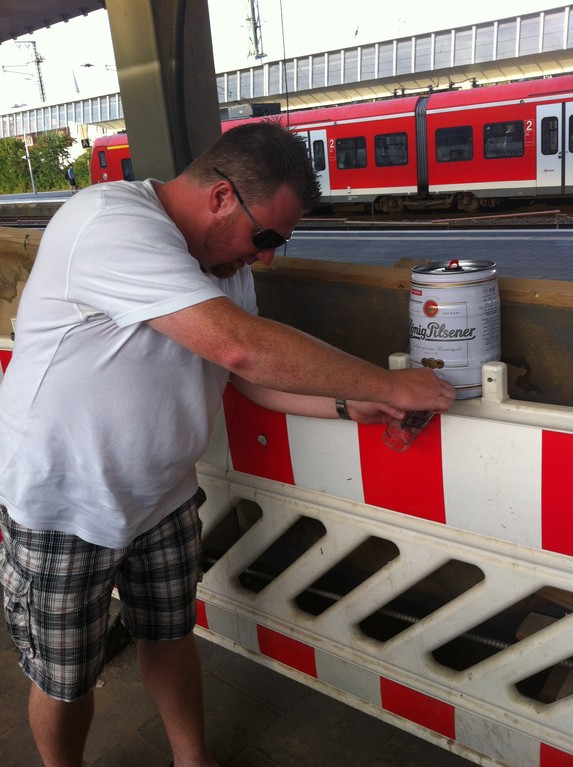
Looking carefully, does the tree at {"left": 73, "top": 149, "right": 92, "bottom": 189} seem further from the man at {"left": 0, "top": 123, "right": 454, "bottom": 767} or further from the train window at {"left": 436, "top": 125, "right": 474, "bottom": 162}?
the man at {"left": 0, "top": 123, "right": 454, "bottom": 767}

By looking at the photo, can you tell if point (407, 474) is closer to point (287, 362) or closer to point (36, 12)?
point (287, 362)

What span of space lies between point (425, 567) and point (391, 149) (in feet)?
57.4

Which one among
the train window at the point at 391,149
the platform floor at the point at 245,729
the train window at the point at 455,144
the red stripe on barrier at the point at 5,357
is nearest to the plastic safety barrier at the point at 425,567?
the platform floor at the point at 245,729

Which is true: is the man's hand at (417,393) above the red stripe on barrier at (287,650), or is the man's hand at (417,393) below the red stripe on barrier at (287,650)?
above

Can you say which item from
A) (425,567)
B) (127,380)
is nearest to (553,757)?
(425,567)

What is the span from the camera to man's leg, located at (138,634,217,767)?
2.19 m

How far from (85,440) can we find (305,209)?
0.85 meters

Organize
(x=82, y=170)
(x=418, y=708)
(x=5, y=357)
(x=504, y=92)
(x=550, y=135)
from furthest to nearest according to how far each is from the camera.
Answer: (x=82, y=170) < (x=504, y=92) < (x=550, y=135) < (x=5, y=357) < (x=418, y=708)

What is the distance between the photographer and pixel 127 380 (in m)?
1.65

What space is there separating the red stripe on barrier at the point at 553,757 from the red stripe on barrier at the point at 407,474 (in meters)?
0.68

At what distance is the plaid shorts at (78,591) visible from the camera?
1.83 m

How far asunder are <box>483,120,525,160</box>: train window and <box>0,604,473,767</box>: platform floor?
16020 mm

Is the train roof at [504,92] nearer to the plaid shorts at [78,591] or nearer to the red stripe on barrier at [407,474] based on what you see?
the red stripe on barrier at [407,474]

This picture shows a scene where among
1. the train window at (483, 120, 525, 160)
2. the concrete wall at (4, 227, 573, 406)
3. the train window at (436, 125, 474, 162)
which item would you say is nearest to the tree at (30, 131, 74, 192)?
the train window at (436, 125, 474, 162)
